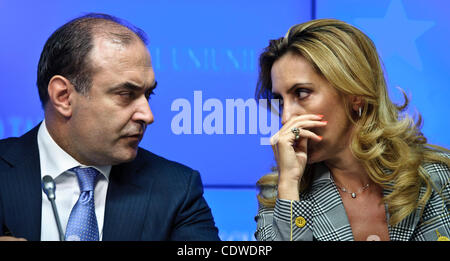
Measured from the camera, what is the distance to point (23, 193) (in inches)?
72.8

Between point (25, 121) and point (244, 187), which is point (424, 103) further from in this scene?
point (25, 121)

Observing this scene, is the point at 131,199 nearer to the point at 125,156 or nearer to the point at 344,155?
the point at 125,156

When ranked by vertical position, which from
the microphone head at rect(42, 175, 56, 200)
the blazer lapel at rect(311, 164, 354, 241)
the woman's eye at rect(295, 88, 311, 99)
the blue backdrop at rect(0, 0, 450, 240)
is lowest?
the microphone head at rect(42, 175, 56, 200)

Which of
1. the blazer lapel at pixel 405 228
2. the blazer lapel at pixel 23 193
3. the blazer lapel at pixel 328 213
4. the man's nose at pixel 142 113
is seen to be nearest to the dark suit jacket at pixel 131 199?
the blazer lapel at pixel 23 193

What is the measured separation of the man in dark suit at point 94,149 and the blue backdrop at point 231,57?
0.89 m

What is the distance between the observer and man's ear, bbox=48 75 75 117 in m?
1.97

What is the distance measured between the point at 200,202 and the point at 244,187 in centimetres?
90

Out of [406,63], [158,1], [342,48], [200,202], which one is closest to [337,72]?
[342,48]

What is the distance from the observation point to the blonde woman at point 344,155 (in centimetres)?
205

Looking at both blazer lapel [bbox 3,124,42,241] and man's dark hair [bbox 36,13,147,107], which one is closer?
blazer lapel [bbox 3,124,42,241]

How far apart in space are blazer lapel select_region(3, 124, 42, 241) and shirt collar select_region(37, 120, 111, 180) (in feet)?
0.08

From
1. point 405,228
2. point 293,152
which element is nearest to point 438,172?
point 405,228

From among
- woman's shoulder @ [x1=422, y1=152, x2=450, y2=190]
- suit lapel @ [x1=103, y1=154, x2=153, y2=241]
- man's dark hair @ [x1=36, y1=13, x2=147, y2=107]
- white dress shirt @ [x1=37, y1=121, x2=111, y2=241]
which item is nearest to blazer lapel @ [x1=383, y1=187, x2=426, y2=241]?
woman's shoulder @ [x1=422, y1=152, x2=450, y2=190]

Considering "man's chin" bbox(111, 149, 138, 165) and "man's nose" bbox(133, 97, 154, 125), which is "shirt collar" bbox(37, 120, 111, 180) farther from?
"man's nose" bbox(133, 97, 154, 125)
